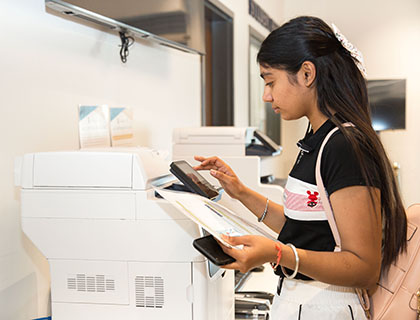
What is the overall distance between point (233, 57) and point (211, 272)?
267 cm

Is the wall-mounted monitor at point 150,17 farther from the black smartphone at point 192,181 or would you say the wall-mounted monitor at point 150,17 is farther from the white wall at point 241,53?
the white wall at point 241,53

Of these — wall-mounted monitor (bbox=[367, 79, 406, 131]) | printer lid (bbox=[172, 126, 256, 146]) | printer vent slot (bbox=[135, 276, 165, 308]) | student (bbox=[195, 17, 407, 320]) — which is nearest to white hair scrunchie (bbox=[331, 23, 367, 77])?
student (bbox=[195, 17, 407, 320])

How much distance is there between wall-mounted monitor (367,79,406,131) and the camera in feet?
16.5

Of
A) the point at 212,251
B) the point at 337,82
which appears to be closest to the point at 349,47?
the point at 337,82

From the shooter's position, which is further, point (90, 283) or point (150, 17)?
point (150, 17)

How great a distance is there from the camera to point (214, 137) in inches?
95.1

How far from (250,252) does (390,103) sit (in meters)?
4.58

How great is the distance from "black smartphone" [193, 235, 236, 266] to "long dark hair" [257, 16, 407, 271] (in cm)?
36

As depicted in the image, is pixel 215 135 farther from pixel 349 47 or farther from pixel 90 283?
pixel 349 47

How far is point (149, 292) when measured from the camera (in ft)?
4.39

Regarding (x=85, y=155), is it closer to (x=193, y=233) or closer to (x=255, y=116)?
(x=193, y=233)

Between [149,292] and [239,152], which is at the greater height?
[239,152]

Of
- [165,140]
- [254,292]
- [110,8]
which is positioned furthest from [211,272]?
[165,140]

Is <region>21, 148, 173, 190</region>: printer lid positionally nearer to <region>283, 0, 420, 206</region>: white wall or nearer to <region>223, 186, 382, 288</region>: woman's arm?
<region>223, 186, 382, 288</region>: woman's arm
